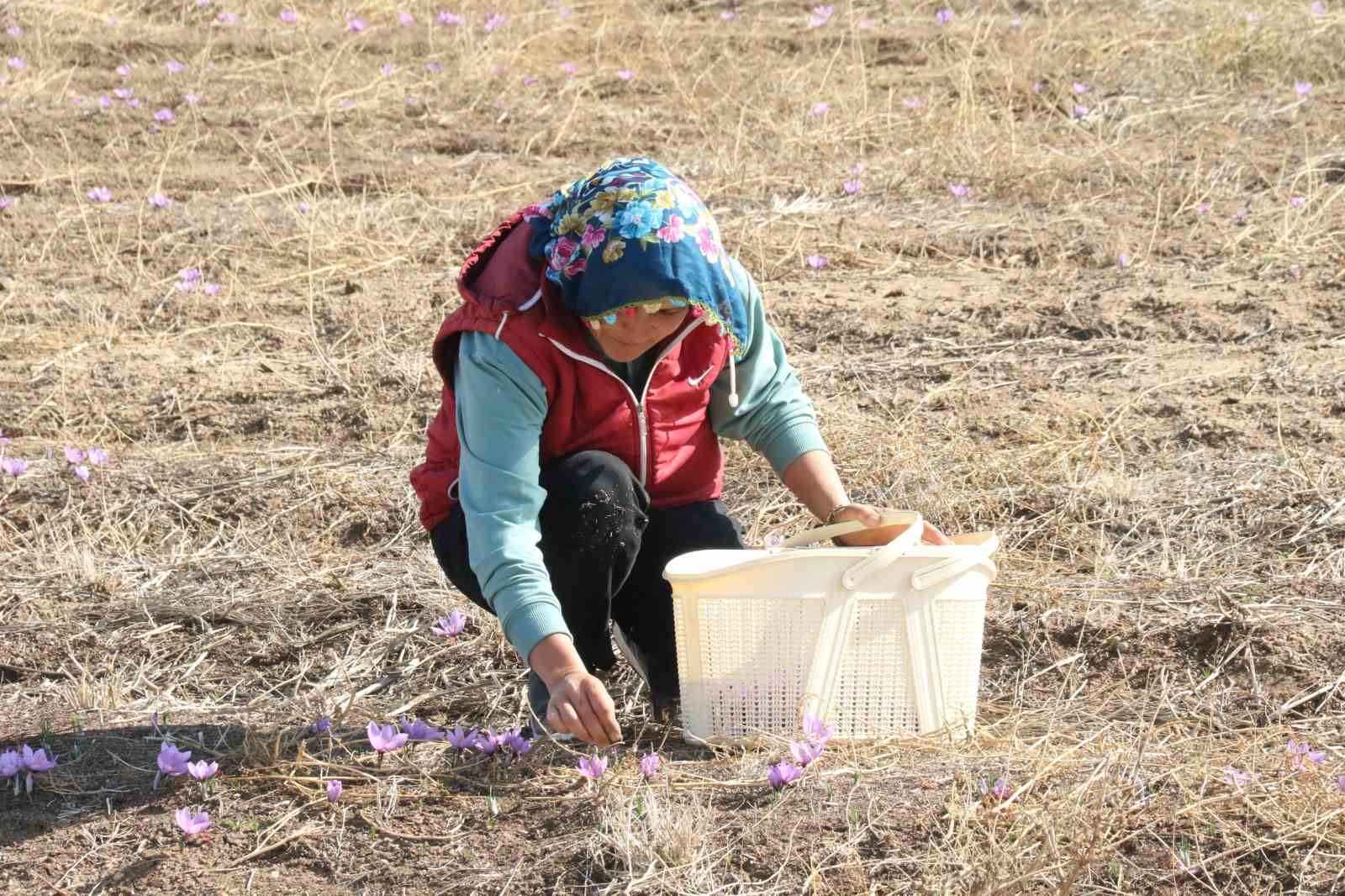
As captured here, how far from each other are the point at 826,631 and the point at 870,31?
598 cm

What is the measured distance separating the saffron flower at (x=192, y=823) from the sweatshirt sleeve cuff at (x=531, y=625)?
0.51 m

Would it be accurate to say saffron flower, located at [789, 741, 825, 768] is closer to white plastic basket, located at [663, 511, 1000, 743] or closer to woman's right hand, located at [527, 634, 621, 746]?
white plastic basket, located at [663, 511, 1000, 743]

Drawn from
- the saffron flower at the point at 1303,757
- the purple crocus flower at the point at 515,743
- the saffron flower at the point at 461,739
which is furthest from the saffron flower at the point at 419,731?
the saffron flower at the point at 1303,757

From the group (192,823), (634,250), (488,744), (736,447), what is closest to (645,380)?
(634,250)

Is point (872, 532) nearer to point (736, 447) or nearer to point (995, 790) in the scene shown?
point (995, 790)

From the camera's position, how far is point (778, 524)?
3.47m

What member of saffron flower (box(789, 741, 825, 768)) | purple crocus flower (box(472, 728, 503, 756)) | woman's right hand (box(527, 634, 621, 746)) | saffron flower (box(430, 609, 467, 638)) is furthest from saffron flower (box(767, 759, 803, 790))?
saffron flower (box(430, 609, 467, 638))

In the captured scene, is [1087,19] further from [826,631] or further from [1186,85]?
[826,631]

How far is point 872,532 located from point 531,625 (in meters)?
0.55

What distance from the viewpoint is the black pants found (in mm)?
2432

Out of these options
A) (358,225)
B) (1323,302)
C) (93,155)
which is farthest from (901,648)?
(93,155)

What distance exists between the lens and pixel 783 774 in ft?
7.23

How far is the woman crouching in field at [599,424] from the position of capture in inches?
86.2

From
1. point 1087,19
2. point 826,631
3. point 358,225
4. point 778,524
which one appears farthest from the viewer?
point 1087,19
